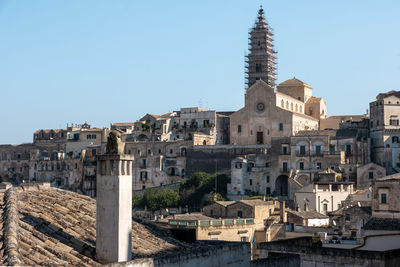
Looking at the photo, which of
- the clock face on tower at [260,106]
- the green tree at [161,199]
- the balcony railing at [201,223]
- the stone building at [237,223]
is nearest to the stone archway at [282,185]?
the green tree at [161,199]

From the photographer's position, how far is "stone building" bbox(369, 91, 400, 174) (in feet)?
204

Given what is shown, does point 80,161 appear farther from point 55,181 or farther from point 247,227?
point 247,227

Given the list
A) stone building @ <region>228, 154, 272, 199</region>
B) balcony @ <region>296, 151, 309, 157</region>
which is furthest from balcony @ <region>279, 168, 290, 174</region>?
balcony @ <region>296, 151, 309, 157</region>

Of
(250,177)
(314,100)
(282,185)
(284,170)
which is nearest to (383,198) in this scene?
(284,170)

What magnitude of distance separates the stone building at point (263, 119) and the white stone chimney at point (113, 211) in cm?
5594

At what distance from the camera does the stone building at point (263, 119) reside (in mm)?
71688

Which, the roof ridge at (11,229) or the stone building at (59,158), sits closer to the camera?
the roof ridge at (11,229)

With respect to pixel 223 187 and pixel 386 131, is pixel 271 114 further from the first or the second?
pixel 386 131

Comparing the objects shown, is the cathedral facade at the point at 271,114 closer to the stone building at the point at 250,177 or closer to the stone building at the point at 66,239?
the stone building at the point at 250,177

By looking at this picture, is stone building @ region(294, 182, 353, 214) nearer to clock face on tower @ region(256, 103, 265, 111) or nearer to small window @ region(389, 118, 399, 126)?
small window @ region(389, 118, 399, 126)

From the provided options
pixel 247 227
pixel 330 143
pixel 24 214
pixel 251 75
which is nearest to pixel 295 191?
pixel 330 143

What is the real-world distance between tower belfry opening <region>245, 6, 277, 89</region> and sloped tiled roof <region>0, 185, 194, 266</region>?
228ft

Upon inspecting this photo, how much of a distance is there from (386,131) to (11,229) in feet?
177

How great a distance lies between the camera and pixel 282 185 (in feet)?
214
